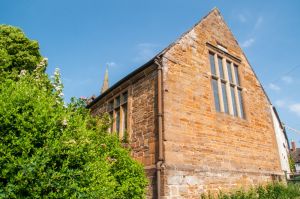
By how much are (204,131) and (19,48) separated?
11206 millimetres

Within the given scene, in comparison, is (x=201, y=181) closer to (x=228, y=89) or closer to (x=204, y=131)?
(x=204, y=131)

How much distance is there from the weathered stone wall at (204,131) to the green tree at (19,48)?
28.8ft

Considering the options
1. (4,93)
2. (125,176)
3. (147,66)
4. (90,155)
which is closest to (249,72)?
(147,66)

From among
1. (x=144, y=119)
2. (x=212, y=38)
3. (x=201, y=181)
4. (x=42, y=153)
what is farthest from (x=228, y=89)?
(x=42, y=153)

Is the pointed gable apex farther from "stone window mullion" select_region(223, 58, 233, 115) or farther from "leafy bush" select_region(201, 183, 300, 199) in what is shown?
"leafy bush" select_region(201, 183, 300, 199)

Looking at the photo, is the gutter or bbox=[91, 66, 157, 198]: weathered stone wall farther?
bbox=[91, 66, 157, 198]: weathered stone wall

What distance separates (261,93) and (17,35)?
13745mm

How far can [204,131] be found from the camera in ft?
27.7

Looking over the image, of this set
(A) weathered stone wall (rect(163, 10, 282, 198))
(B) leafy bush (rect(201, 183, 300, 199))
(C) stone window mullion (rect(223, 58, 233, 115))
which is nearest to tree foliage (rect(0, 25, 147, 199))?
(A) weathered stone wall (rect(163, 10, 282, 198))

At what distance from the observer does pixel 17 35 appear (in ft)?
45.1

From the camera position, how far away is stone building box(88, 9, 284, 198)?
24.1ft

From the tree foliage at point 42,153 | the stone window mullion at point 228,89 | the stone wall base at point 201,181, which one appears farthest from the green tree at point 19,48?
the stone wall base at point 201,181

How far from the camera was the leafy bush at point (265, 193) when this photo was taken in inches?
311

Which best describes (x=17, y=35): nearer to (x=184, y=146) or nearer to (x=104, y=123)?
(x=104, y=123)
